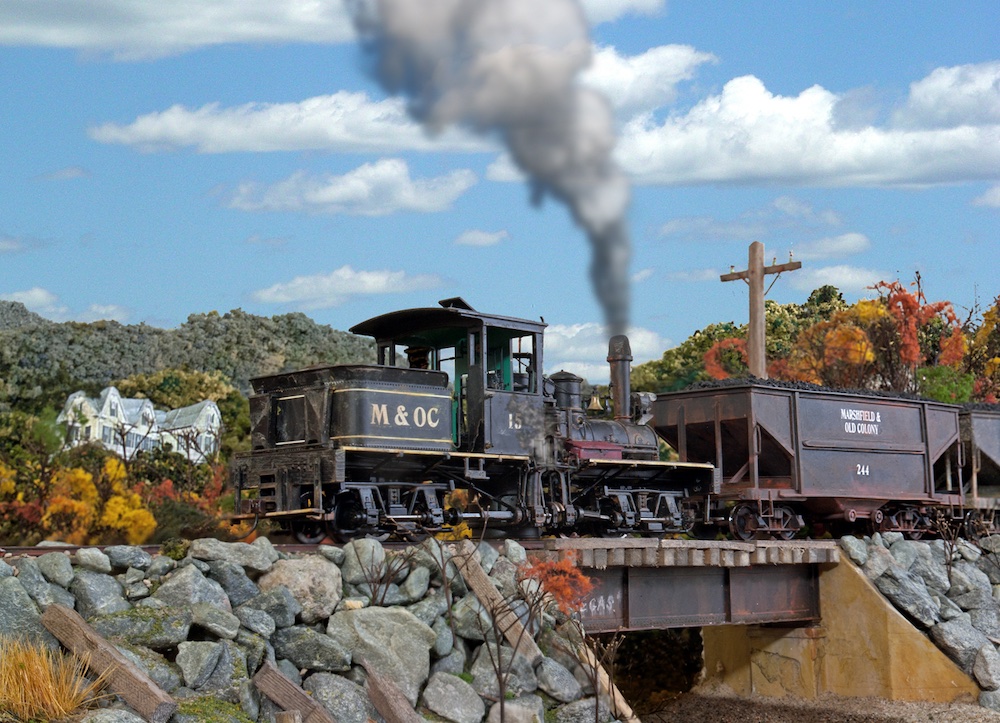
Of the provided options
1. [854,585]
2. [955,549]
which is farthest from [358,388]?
[955,549]

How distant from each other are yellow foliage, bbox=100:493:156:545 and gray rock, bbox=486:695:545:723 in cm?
757

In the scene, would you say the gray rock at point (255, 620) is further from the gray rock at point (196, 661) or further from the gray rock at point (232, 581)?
the gray rock at point (196, 661)

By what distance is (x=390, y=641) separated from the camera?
11.0 meters

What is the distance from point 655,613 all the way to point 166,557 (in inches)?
273

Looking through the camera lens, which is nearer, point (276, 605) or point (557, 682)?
point (276, 605)

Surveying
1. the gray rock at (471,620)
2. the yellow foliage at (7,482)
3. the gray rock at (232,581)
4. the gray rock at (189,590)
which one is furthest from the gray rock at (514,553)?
the yellow foliage at (7,482)

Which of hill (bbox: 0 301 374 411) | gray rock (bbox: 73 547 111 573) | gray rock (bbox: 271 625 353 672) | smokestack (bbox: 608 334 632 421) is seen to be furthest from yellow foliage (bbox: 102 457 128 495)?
hill (bbox: 0 301 374 411)

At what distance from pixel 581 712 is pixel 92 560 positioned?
4.91 meters

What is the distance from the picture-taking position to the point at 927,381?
97.6 ft

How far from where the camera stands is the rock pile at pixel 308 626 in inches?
378

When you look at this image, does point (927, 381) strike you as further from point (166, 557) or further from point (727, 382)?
point (166, 557)

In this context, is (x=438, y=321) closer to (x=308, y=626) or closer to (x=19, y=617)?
(x=308, y=626)

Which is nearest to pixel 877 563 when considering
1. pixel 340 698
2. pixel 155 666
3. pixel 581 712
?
pixel 581 712

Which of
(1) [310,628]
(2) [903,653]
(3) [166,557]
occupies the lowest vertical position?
(2) [903,653]
